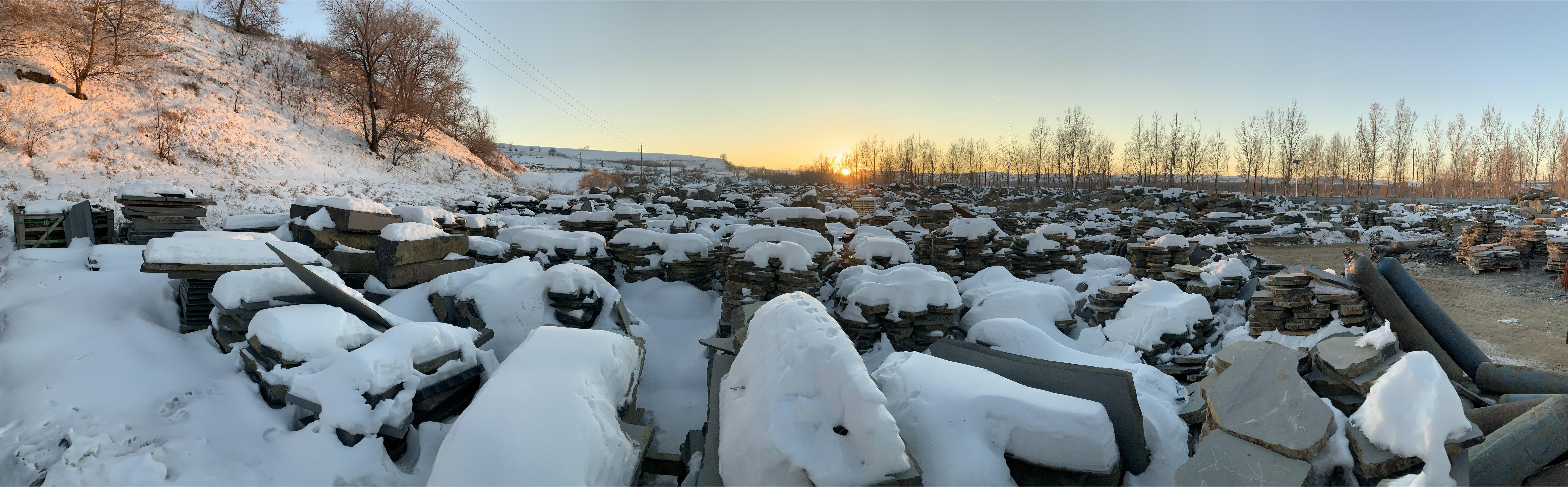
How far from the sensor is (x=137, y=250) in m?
6.41

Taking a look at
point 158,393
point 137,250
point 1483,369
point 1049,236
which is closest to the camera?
point 158,393

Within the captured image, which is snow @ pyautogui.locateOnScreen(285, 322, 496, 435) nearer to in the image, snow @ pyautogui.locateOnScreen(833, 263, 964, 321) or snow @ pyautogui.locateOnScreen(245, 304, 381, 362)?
snow @ pyautogui.locateOnScreen(245, 304, 381, 362)

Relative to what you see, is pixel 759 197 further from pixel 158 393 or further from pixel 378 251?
pixel 158 393

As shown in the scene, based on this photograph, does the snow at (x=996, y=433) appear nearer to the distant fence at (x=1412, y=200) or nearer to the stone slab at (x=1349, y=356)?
the stone slab at (x=1349, y=356)

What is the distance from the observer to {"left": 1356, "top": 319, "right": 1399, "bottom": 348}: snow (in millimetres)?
4180

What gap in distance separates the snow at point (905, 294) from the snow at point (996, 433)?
328 cm

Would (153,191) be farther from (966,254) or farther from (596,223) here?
(966,254)

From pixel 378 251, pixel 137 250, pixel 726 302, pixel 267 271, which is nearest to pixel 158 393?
pixel 267 271

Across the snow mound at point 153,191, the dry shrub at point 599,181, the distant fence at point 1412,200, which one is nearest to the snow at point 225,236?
the snow mound at point 153,191

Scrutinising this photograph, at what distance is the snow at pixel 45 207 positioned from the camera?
6.79 m

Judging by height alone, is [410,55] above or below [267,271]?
above

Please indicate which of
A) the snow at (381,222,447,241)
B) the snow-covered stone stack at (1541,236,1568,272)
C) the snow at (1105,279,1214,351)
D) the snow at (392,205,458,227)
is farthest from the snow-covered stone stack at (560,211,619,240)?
the snow-covered stone stack at (1541,236,1568,272)

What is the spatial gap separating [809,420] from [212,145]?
21811 millimetres

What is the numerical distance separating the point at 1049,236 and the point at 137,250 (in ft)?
50.2
